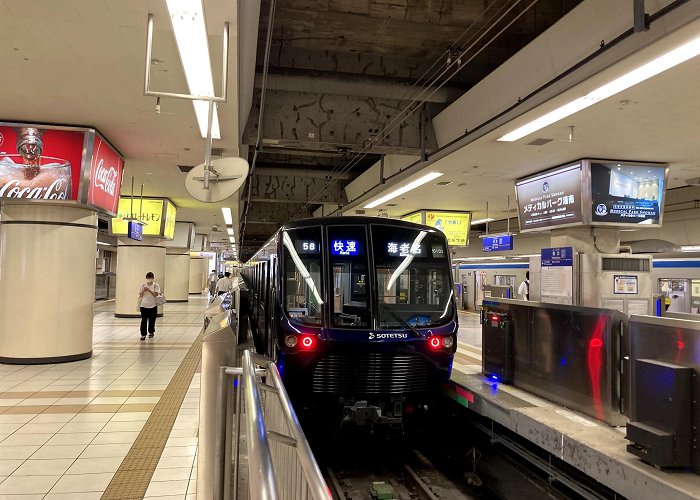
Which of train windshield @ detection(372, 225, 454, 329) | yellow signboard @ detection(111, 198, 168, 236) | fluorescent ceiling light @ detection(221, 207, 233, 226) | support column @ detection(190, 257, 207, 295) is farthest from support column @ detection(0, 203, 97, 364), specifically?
support column @ detection(190, 257, 207, 295)

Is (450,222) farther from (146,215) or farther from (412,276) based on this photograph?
(412,276)

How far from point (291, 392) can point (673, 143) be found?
21.1ft

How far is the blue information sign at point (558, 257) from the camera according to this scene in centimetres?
834

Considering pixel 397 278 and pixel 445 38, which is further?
pixel 445 38

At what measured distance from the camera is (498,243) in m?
13.5

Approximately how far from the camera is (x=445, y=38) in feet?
22.3

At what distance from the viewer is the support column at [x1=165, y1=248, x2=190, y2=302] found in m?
21.6

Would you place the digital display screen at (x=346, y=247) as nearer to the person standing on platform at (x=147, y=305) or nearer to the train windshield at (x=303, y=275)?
the train windshield at (x=303, y=275)

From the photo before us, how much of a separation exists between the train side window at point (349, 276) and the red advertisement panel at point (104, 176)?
4322 mm

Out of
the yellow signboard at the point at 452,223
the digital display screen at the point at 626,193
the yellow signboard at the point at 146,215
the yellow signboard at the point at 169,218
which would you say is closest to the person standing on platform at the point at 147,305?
the yellow signboard at the point at 146,215

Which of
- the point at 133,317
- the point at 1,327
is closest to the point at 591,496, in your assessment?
the point at 1,327

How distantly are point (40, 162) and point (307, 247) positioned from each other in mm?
4553

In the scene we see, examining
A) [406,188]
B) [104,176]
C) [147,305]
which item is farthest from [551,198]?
[147,305]

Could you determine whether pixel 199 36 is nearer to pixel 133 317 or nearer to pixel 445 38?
pixel 445 38
